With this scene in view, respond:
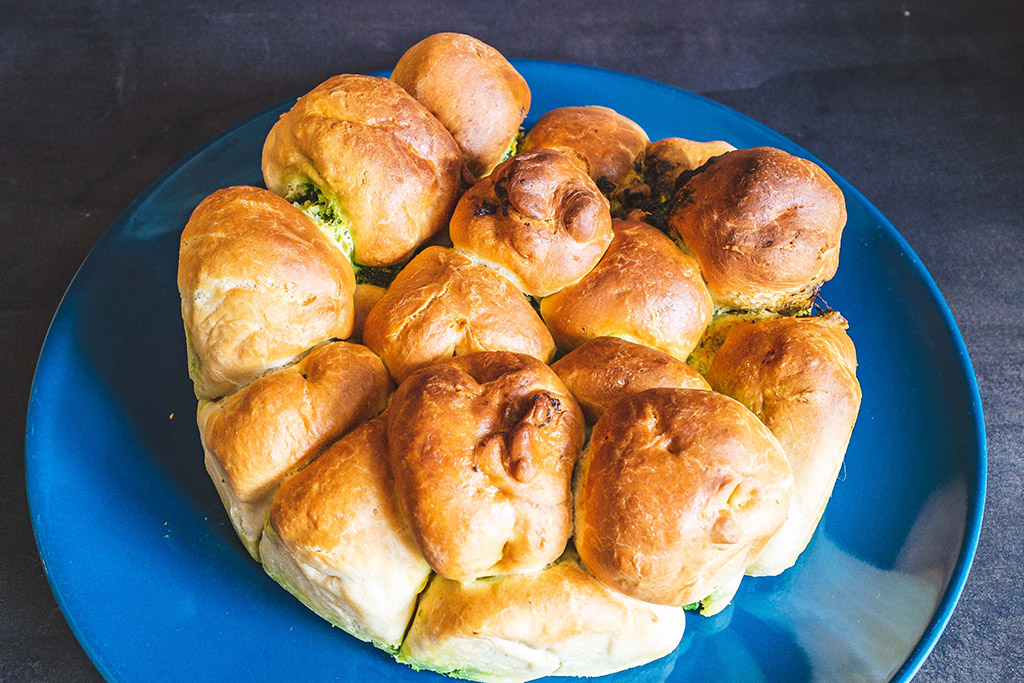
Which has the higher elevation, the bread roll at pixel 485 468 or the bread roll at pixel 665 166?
the bread roll at pixel 665 166

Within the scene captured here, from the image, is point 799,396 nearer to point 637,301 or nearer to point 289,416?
point 637,301

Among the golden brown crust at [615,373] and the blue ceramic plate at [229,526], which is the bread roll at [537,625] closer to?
the blue ceramic plate at [229,526]

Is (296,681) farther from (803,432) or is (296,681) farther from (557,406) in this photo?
(803,432)

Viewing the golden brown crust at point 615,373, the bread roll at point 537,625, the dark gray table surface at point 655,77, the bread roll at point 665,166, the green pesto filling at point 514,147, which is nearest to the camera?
the bread roll at point 537,625

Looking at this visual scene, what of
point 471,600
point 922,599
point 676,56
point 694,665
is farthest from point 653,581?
point 676,56

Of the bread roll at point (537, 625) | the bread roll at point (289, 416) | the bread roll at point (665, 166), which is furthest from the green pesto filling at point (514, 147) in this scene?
the bread roll at point (537, 625)

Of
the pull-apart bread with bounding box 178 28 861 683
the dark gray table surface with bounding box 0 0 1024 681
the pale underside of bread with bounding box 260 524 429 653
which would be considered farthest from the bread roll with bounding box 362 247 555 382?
the dark gray table surface with bounding box 0 0 1024 681
